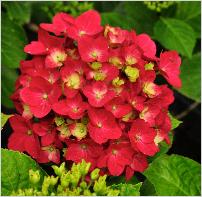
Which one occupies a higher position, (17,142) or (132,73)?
(132,73)

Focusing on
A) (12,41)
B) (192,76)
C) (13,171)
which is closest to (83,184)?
(13,171)

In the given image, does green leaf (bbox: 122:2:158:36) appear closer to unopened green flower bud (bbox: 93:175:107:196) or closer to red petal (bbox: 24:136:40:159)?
red petal (bbox: 24:136:40:159)

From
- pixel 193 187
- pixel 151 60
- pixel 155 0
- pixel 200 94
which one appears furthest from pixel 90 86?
pixel 200 94

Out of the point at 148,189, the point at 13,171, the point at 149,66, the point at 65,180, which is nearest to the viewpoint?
the point at 65,180

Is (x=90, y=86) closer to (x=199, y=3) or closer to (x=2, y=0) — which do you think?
(x=2, y=0)

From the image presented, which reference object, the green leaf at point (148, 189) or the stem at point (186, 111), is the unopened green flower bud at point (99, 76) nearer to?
the green leaf at point (148, 189)

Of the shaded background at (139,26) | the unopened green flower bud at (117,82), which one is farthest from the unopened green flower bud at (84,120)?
the shaded background at (139,26)

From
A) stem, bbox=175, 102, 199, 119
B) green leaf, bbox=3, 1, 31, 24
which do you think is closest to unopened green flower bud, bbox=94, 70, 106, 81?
green leaf, bbox=3, 1, 31, 24

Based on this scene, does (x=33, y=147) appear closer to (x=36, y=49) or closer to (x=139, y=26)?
(x=36, y=49)
